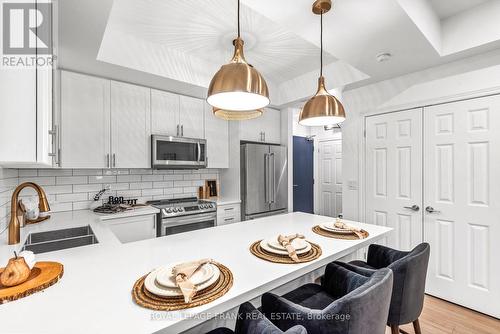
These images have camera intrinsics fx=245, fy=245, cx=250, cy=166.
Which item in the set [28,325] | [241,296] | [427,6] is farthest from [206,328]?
[427,6]

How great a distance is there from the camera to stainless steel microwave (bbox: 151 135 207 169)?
9.62 ft

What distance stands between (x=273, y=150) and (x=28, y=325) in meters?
3.33

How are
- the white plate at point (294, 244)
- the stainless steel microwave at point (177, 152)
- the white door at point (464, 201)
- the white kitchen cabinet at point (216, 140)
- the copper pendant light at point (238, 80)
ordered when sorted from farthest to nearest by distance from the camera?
1. the white kitchen cabinet at point (216, 140)
2. the stainless steel microwave at point (177, 152)
3. the white door at point (464, 201)
4. the white plate at point (294, 244)
5. the copper pendant light at point (238, 80)

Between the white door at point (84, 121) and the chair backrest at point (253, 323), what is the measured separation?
233cm

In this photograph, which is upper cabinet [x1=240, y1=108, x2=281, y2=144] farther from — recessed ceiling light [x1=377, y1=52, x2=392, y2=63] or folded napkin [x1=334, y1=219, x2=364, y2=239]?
folded napkin [x1=334, y1=219, x2=364, y2=239]

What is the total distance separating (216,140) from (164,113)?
84 centimetres

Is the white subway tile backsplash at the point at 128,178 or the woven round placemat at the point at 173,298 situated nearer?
the woven round placemat at the point at 173,298

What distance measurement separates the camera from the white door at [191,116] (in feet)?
10.6

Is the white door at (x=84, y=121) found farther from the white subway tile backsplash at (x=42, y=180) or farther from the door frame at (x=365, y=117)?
the door frame at (x=365, y=117)

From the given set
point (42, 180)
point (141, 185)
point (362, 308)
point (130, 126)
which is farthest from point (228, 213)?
point (362, 308)

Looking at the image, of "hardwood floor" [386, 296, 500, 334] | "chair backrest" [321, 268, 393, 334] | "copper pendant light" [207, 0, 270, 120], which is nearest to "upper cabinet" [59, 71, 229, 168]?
"copper pendant light" [207, 0, 270, 120]

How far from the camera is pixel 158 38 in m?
2.44

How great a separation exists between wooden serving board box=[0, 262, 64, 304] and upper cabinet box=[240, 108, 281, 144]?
2.77 m

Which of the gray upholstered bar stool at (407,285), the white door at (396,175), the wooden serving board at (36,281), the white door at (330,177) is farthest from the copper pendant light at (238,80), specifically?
the white door at (330,177)
